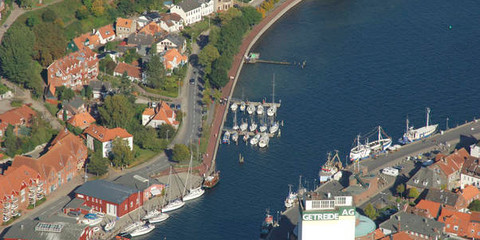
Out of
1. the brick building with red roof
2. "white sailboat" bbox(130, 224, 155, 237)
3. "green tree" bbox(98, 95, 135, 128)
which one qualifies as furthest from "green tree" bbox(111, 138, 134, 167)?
the brick building with red roof

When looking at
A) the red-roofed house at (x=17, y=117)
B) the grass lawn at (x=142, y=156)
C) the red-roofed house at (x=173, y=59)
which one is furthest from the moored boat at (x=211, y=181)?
the red-roofed house at (x=173, y=59)

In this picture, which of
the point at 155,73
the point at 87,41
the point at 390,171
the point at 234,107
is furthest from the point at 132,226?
the point at 87,41

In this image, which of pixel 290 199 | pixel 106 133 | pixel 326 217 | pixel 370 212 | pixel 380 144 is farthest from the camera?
pixel 380 144

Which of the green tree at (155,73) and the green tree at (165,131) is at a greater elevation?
the green tree at (155,73)

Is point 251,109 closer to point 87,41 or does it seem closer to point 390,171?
point 390,171

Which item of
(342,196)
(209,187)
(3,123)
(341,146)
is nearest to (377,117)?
(341,146)

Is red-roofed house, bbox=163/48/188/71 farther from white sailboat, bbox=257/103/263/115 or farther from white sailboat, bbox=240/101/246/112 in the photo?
white sailboat, bbox=257/103/263/115

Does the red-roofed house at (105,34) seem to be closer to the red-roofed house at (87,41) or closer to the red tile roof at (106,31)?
the red tile roof at (106,31)

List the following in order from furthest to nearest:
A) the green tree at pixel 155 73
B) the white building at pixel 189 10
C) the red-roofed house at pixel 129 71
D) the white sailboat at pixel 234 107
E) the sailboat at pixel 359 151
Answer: the white building at pixel 189 10 < the red-roofed house at pixel 129 71 < the green tree at pixel 155 73 < the white sailboat at pixel 234 107 < the sailboat at pixel 359 151
